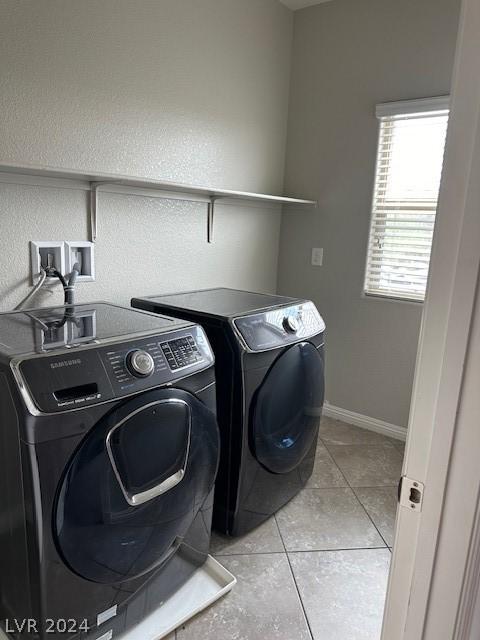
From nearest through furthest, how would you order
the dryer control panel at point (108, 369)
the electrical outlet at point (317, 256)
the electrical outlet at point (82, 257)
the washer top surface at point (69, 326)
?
the dryer control panel at point (108, 369) → the washer top surface at point (69, 326) → the electrical outlet at point (82, 257) → the electrical outlet at point (317, 256)

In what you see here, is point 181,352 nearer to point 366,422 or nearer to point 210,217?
point 210,217

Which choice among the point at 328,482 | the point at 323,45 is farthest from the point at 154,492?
the point at 323,45

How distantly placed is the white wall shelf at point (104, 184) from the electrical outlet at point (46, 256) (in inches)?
6.5

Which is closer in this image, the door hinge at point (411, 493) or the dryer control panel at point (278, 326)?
the door hinge at point (411, 493)

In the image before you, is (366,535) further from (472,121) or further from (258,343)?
(472,121)

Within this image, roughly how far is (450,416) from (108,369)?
84 centimetres

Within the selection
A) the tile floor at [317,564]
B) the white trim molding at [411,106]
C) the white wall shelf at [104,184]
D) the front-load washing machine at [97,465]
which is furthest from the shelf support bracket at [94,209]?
the white trim molding at [411,106]

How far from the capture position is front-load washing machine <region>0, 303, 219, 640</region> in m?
1.03

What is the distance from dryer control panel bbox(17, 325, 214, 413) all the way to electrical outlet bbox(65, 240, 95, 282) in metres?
0.69

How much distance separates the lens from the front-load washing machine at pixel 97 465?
103 centimetres

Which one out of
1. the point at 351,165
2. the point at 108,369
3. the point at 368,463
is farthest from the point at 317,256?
the point at 108,369

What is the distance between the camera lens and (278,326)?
1.77m

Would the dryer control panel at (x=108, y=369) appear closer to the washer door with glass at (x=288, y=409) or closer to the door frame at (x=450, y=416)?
the washer door with glass at (x=288, y=409)

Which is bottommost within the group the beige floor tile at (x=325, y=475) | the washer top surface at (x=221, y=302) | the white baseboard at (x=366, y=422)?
the beige floor tile at (x=325, y=475)
